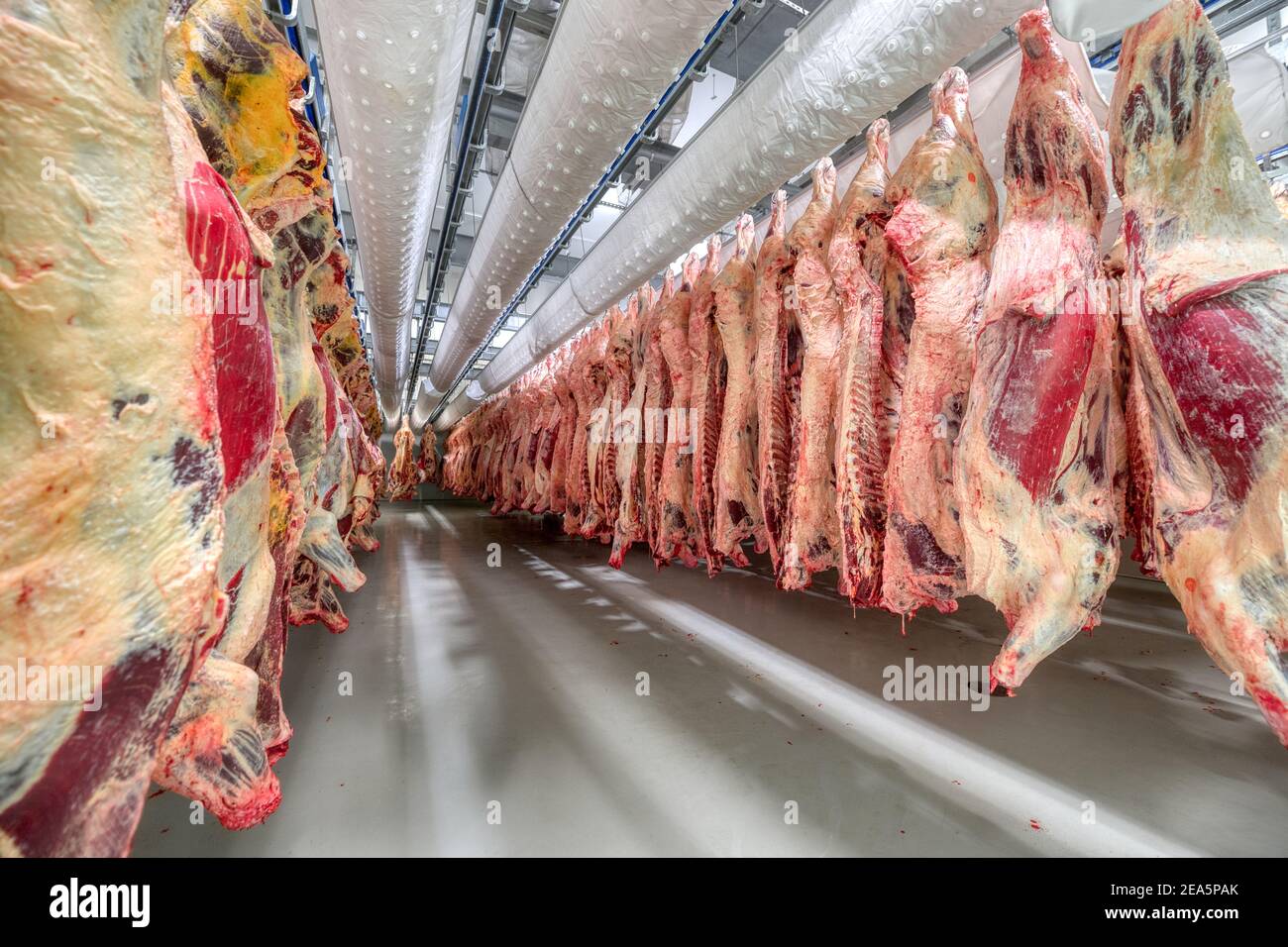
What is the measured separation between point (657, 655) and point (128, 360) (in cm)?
225

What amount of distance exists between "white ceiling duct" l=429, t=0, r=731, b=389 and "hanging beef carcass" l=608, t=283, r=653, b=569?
0.84 m

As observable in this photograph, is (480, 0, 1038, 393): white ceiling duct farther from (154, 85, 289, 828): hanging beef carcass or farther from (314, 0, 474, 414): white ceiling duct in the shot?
(154, 85, 289, 828): hanging beef carcass

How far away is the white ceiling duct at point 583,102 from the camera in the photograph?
1.82m

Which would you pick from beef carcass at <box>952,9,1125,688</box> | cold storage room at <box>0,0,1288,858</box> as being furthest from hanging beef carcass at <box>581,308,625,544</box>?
beef carcass at <box>952,9,1125,688</box>

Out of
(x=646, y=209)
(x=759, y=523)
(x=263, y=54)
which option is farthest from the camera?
(x=646, y=209)

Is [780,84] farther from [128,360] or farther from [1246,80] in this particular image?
[128,360]

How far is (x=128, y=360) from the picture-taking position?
650 millimetres

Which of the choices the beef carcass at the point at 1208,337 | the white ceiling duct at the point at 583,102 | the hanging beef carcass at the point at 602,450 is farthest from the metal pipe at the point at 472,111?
the beef carcass at the point at 1208,337

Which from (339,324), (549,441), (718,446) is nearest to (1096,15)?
(718,446)

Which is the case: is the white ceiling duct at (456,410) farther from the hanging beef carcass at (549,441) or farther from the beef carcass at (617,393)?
the beef carcass at (617,393)

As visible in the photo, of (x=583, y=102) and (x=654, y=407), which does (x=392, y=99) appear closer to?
(x=583, y=102)

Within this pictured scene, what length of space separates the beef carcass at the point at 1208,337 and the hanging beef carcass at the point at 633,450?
8.64 ft

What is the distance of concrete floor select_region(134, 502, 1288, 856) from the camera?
A: 4.46 ft
